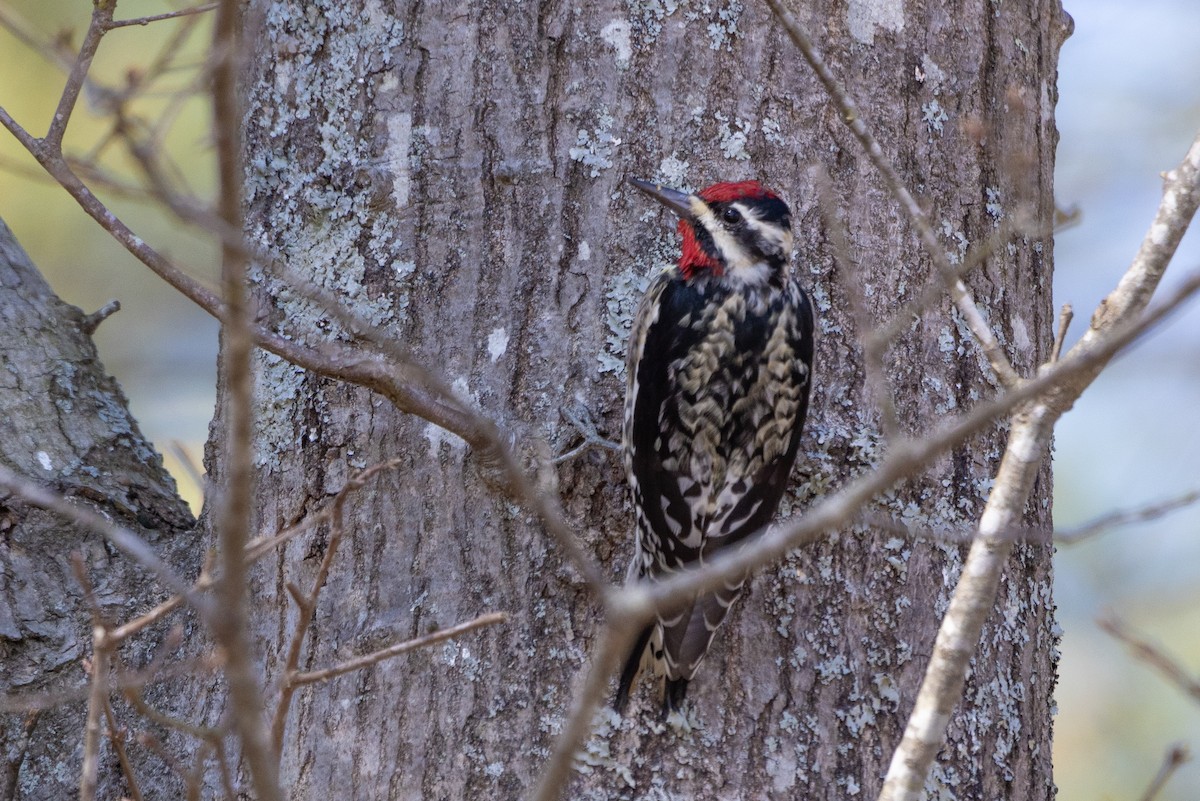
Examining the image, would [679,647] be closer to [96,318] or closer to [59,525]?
[59,525]

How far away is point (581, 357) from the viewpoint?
2.47 m

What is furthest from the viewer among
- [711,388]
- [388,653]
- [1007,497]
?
[711,388]

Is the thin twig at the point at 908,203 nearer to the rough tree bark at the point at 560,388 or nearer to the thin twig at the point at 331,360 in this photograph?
the rough tree bark at the point at 560,388

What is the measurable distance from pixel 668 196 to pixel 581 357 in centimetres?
36

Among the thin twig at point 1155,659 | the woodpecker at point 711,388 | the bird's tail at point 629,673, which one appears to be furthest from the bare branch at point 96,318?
the thin twig at point 1155,659

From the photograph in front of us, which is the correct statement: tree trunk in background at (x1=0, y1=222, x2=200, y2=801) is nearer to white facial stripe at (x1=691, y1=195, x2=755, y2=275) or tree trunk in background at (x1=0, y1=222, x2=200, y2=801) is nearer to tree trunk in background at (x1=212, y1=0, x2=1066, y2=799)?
tree trunk in background at (x1=212, y1=0, x2=1066, y2=799)

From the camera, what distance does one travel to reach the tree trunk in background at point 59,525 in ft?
8.48

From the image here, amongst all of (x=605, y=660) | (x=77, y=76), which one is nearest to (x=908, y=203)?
(x=605, y=660)

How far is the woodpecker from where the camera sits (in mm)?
2547

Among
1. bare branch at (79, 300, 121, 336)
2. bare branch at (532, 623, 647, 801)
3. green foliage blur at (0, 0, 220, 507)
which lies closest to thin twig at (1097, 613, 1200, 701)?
bare branch at (532, 623, 647, 801)

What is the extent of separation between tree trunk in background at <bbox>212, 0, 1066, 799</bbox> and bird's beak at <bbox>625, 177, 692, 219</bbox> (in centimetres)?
4

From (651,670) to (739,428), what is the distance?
613mm

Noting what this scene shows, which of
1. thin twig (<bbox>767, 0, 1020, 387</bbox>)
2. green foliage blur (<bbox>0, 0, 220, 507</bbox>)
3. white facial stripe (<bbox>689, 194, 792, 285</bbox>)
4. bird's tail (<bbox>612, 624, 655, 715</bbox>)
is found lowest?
bird's tail (<bbox>612, 624, 655, 715</bbox>)

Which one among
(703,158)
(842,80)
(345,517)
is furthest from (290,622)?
(842,80)
